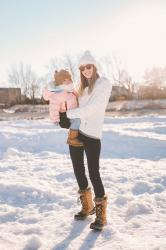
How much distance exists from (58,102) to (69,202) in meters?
1.44

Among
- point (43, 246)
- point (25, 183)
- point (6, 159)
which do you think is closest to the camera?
point (43, 246)

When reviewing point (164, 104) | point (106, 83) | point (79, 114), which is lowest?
point (164, 104)

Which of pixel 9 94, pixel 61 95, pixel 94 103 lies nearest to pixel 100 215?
pixel 94 103

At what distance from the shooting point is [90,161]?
3955mm

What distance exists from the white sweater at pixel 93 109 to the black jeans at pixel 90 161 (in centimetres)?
8

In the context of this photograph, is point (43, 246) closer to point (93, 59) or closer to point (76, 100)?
point (76, 100)

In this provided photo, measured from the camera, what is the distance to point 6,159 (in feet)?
26.0

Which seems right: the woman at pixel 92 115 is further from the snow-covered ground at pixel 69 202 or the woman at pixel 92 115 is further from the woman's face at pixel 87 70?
the snow-covered ground at pixel 69 202

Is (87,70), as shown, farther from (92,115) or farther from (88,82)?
(92,115)

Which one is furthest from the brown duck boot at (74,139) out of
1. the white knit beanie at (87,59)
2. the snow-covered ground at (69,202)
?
the snow-covered ground at (69,202)

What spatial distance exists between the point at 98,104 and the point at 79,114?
0.19 metres

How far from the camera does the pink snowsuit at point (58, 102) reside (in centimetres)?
385

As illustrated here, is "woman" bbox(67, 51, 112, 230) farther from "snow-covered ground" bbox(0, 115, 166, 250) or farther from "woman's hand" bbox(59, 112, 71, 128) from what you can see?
"snow-covered ground" bbox(0, 115, 166, 250)

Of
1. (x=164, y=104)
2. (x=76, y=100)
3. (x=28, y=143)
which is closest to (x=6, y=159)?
(x=28, y=143)
